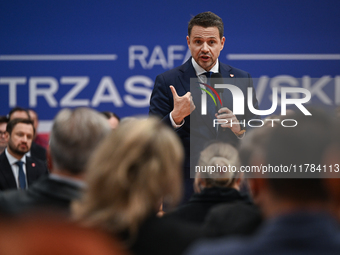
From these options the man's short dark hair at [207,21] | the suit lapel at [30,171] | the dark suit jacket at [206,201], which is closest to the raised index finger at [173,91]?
the man's short dark hair at [207,21]

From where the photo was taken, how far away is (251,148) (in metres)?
1.21

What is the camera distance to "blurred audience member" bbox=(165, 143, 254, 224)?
1.86 meters

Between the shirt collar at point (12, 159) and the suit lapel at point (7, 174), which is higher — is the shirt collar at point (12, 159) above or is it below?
above

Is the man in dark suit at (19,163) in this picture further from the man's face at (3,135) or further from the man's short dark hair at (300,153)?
the man's short dark hair at (300,153)

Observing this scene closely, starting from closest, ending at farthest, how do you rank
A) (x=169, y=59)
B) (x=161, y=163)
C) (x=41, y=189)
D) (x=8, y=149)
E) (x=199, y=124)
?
(x=161, y=163)
(x=41, y=189)
(x=199, y=124)
(x=8, y=149)
(x=169, y=59)

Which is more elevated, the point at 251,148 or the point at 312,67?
the point at 312,67

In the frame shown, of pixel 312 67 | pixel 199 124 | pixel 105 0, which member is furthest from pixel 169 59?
pixel 199 124

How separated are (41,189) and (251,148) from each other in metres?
0.69

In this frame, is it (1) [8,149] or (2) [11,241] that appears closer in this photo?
(2) [11,241]

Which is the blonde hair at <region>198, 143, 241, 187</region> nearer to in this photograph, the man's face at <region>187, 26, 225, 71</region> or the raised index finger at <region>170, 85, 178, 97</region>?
the raised index finger at <region>170, 85, 178, 97</region>

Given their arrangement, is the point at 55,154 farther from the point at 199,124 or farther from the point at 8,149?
the point at 8,149

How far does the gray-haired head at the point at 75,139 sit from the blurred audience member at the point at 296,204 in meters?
0.58

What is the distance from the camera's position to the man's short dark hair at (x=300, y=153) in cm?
98

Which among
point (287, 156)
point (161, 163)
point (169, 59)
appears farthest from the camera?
point (169, 59)
